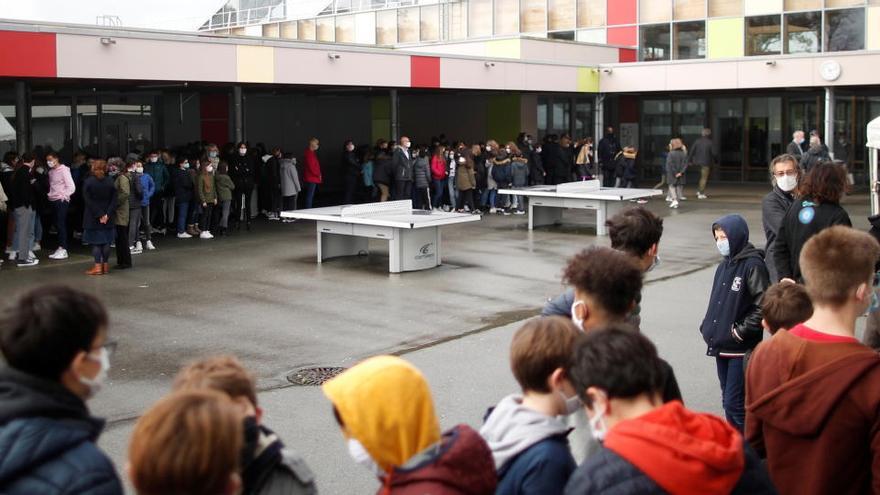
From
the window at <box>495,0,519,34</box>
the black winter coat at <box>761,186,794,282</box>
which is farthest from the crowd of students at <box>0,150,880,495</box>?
the window at <box>495,0,519,34</box>

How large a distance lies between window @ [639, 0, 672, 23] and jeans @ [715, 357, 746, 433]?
29162 mm

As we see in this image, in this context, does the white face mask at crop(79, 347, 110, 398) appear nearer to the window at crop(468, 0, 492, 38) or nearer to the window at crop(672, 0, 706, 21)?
the window at crop(672, 0, 706, 21)

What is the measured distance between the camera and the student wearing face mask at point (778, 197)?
795 cm

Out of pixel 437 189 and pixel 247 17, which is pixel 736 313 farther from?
pixel 247 17

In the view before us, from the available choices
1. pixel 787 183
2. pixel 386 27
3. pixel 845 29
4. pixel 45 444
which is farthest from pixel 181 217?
pixel 386 27

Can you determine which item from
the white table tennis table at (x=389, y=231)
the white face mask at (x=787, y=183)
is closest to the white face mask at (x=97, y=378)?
the white face mask at (x=787, y=183)

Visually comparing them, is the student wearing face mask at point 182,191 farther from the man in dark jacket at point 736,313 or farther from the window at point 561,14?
the window at point 561,14

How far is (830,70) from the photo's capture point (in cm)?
2650

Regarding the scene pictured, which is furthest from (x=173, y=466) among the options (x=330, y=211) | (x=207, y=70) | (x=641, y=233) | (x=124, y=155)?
(x=124, y=155)

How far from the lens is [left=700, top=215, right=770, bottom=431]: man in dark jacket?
249 inches

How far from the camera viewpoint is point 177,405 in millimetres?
2543

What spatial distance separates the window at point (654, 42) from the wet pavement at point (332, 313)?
52.3ft

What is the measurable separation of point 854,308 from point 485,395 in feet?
15.7

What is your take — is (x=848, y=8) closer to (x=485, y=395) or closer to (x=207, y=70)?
(x=207, y=70)
